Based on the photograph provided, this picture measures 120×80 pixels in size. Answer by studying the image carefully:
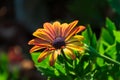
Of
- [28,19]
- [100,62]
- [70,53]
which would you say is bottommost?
[28,19]

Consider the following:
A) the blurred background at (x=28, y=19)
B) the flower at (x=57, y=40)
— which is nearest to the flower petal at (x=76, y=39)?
the flower at (x=57, y=40)

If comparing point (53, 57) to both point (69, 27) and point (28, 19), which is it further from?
point (28, 19)

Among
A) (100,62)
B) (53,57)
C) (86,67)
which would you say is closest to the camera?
(53,57)

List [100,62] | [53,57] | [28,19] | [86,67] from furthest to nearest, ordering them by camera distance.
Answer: [28,19]
[100,62]
[86,67]
[53,57]

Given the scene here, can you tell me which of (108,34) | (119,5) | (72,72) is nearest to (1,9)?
(119,5)

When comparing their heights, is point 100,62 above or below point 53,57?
below

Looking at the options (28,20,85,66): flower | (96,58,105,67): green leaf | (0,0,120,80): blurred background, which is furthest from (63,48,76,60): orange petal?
(0,0,120,80): blurred background

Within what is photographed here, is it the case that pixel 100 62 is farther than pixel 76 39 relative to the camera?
Yes

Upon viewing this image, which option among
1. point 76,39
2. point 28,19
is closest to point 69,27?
point 76,39
